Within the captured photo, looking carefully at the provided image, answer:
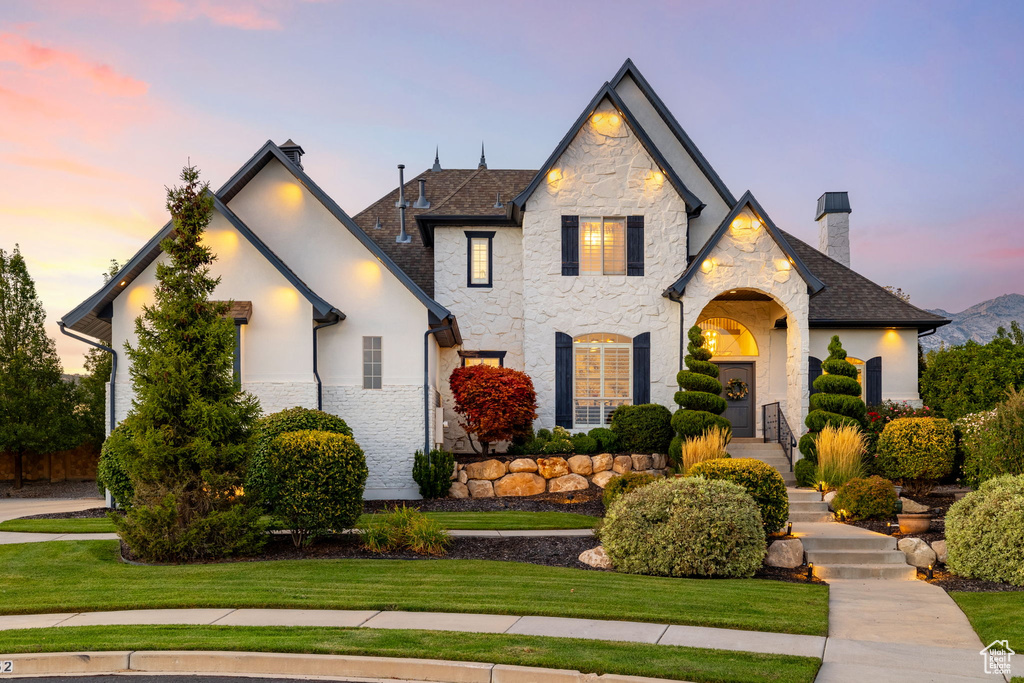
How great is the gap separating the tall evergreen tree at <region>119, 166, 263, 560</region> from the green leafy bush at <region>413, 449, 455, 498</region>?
5569 mm

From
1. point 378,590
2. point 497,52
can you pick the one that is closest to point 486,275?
point 497,52

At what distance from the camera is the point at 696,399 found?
58.1ft

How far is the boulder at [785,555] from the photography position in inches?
442

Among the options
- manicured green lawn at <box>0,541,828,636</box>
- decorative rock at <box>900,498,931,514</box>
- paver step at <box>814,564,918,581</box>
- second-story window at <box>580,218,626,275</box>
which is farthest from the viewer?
second-story window at <box>580,218,626,275</box>

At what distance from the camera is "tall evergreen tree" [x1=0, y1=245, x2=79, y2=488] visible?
69.4ft

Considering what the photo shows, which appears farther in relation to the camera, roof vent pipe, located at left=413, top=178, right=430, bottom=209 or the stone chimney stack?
the stone chimney stack

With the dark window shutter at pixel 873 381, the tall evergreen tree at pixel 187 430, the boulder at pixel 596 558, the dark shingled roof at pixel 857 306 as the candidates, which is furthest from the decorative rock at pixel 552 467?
the dark window shutter at pixel 873 381

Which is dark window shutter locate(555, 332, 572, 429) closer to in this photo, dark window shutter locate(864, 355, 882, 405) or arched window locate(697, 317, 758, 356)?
arched window locate(697, 317, 758, 356)

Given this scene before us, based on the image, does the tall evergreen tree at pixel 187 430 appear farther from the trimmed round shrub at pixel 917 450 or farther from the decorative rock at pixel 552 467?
the trimmed round shrub at pixel 917 450

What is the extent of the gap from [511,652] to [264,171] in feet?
45.4

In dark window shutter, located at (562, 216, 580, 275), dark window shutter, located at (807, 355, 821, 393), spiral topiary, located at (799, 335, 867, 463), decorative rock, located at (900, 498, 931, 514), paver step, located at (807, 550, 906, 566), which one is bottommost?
Answer: paver step, located at (807, 550, 906, 566)

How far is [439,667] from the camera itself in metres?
6.19

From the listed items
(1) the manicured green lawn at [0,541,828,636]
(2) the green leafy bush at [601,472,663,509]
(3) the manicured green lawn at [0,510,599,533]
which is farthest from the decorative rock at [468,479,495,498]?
(1) the manicured green lawn at [0,541,828,636]

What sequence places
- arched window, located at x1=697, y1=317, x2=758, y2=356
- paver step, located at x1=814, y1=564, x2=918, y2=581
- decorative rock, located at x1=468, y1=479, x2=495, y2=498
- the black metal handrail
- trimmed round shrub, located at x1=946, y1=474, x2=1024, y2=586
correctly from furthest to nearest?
arched window, located at x1=697, y1=317, x2=758, y2=356 → the black metal handrail → decorative rock, located at x1=468, y1=479, x2=495, y2=498 → paver step, located at x1=814, y1=564, x2=918, y2=581 → trimmed round shrub, located at x1=946, y1=474, x2=1024, y2=586
